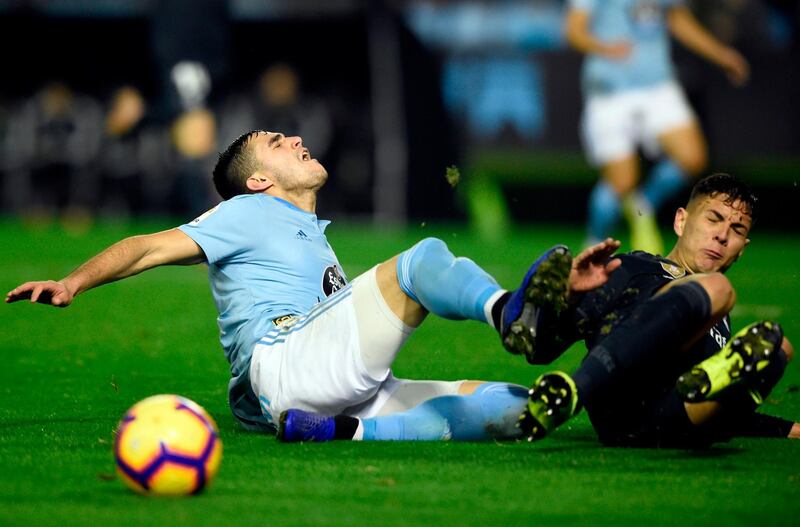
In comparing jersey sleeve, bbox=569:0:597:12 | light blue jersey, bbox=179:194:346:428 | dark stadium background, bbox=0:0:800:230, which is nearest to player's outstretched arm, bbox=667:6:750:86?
jersey sleeve, bbox=569:0:597:12

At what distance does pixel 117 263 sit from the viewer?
4.86 meters

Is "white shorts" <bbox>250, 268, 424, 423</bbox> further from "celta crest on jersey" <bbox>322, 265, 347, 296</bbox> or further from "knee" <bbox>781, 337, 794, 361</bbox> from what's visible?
"knee" <bbox>781, 337, 794, 361</bbox>

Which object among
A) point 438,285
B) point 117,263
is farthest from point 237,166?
point 438,285

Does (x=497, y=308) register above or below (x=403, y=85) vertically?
above

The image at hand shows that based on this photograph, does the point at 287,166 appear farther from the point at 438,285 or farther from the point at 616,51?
the point at 616,51

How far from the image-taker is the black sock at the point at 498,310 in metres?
4.41

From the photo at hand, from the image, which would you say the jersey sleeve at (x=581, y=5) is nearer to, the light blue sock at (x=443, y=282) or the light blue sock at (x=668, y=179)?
the light blue sock at (x=668, y=179)

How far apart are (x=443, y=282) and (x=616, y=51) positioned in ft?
27.8

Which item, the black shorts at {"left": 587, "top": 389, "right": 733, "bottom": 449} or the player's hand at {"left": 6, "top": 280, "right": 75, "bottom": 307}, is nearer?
the player's hand at {"left": 6, "top": 280, "right": 75, "bottom": 307}

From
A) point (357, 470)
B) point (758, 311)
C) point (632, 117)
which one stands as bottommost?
point (758, 311)

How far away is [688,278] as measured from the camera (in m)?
4.51

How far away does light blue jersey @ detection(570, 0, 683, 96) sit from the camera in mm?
12898

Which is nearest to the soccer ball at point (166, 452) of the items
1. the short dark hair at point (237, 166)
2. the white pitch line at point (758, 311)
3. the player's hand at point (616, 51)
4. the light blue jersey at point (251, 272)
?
the light blue jersey at point (251, 272)

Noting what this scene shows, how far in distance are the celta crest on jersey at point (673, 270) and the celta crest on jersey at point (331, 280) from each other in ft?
4.39
